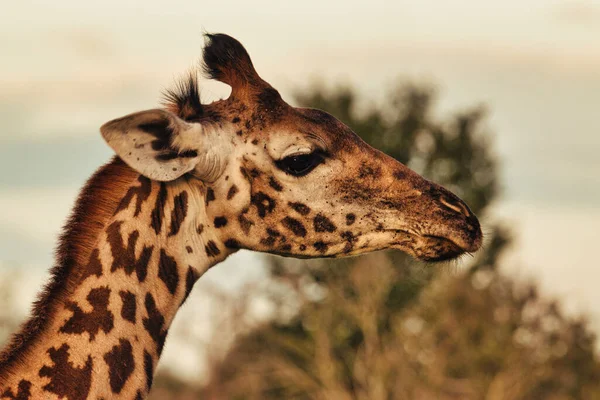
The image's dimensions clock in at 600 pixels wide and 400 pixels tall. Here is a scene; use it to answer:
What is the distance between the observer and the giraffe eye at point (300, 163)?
314 inches

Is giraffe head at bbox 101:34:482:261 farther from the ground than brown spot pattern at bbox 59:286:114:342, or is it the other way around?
giraffe head at bbox 101:34:482:261

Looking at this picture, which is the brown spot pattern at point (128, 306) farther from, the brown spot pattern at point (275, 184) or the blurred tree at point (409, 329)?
the blurred tree at point (409, 329)

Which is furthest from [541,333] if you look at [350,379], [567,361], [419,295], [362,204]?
[362,204]

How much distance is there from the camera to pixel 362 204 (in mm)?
8164

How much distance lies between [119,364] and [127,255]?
81 cm

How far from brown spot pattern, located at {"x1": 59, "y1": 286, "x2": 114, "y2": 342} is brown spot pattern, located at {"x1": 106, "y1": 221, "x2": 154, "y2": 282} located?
A: 22cm

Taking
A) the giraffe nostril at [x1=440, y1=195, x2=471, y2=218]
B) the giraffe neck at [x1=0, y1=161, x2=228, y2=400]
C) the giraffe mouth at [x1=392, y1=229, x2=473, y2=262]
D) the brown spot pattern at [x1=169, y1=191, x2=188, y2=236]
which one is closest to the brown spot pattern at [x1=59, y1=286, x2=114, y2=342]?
the giraffe neck at [x1=0, y1=161, x2=228, y2=400]

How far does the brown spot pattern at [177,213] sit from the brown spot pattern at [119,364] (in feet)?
3.16

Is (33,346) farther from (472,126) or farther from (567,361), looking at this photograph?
(472,126)

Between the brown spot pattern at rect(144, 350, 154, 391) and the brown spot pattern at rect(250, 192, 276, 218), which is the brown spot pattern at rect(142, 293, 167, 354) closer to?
the brown spot pattern at rect(144, 350, 154, 391)

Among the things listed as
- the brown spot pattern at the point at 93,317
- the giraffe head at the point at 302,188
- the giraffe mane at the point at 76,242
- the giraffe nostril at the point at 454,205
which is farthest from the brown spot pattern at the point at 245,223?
the giraffe nostril at the point at 454,205

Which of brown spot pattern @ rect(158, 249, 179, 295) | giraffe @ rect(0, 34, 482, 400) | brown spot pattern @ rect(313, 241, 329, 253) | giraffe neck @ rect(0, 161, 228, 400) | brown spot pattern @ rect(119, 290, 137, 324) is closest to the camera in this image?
giraffe neck @ rect(0, 161, 228, 400)

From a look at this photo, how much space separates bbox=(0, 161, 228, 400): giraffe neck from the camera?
23.0ft

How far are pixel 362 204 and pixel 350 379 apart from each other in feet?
191
